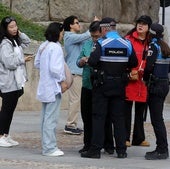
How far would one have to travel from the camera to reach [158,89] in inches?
351

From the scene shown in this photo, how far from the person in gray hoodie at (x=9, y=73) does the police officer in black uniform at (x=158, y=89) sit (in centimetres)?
172

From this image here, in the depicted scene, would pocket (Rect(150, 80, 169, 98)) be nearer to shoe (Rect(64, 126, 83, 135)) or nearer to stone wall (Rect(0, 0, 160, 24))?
shoe (Rect(64, 126, 83, 135))

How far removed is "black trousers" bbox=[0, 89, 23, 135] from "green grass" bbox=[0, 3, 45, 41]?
588 centimetres

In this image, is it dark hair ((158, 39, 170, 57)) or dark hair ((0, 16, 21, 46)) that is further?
dark hair ((0, 16, 21, 46))

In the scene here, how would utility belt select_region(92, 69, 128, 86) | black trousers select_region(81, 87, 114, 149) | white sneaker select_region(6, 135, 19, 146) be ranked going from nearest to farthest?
utility belt select_region(92, 69, 128, 86) < black trousers select_region(81, 87, 114, 149) < white sneaker select_region(6, 135, 19, 146)

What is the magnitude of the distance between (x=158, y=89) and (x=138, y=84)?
368 millimetres

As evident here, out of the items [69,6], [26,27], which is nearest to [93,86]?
[26,27]

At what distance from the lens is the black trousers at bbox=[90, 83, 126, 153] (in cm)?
875

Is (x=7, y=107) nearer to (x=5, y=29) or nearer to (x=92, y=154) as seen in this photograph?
(x=5, y=29)

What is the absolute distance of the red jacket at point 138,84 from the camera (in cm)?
914

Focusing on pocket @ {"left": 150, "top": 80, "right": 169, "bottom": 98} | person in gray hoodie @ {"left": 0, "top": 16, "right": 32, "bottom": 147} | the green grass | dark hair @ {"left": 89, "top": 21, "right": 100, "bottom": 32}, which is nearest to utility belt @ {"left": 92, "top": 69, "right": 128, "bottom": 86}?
pocket @ {"left": 150, "top": 80, "right": 169, "bottom": 98}

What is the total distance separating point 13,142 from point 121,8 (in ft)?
33.4

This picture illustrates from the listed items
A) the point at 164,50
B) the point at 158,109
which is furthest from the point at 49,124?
the point at 164,50

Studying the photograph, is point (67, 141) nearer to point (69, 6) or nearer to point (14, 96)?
point (14, 96)
